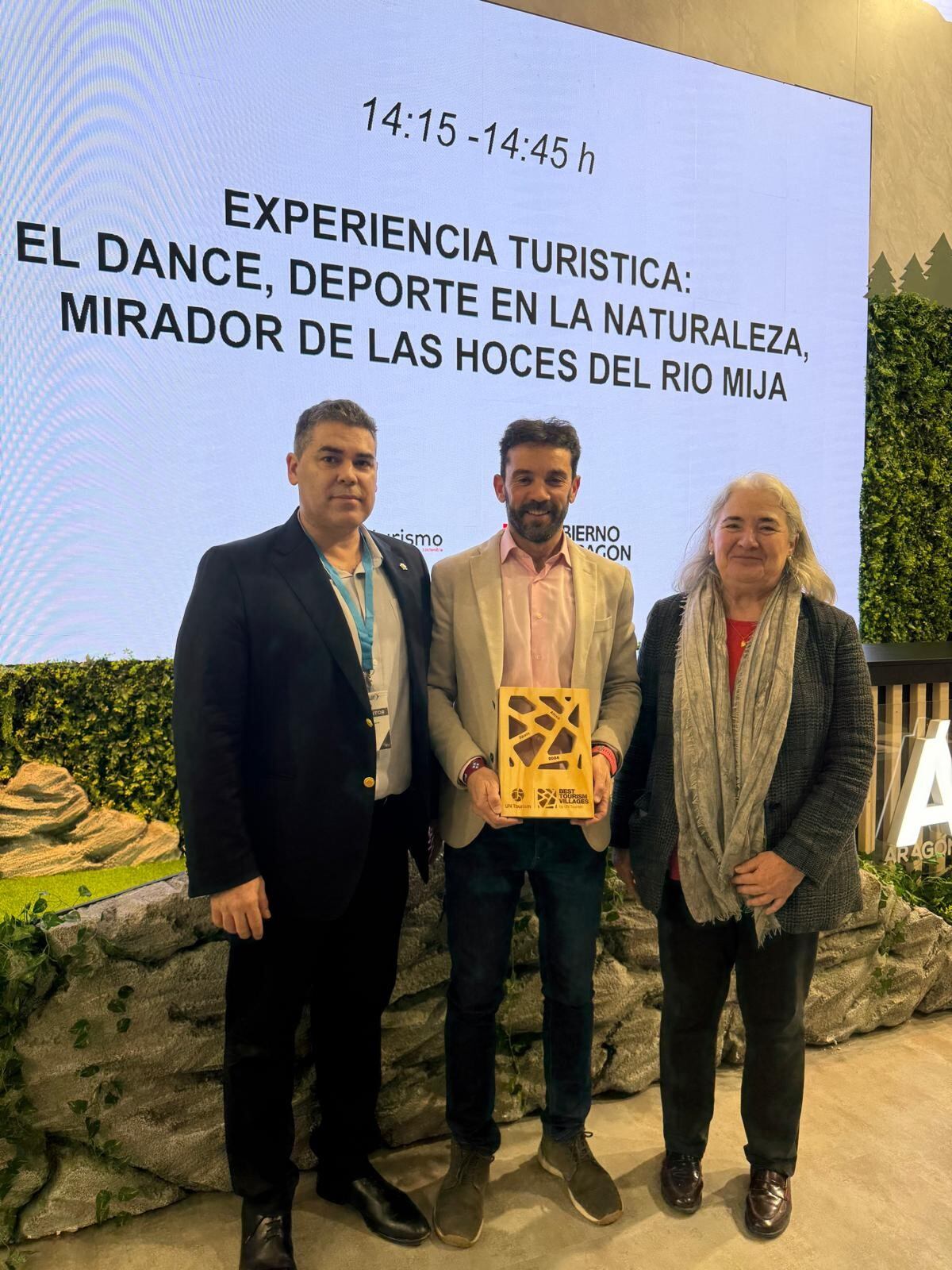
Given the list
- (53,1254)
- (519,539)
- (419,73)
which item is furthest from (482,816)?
(419,73)

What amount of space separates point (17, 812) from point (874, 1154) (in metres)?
3.11

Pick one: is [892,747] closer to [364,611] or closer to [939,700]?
[939,700]

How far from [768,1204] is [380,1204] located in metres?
0.86

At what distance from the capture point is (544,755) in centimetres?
170

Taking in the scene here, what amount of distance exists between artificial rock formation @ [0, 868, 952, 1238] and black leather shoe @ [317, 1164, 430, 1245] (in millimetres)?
207

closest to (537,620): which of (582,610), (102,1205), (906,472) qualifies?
(582,610)

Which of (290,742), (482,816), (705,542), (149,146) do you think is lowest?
(482,816)

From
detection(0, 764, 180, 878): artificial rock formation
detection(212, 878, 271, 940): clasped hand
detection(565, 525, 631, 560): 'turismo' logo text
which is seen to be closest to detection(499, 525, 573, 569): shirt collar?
detection(212, 878, 271, 940): clasped hand

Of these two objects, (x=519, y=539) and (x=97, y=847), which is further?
(x=97, y=847)

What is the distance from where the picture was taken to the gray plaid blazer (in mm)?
1760

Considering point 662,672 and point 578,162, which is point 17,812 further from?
point 578,162

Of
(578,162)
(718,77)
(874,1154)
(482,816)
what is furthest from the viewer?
(718,77)

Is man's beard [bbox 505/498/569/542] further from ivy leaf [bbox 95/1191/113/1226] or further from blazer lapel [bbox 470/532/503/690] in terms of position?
ivy leaf [bbox 95/1191/113/1226]

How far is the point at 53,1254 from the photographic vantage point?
185 centimetres
